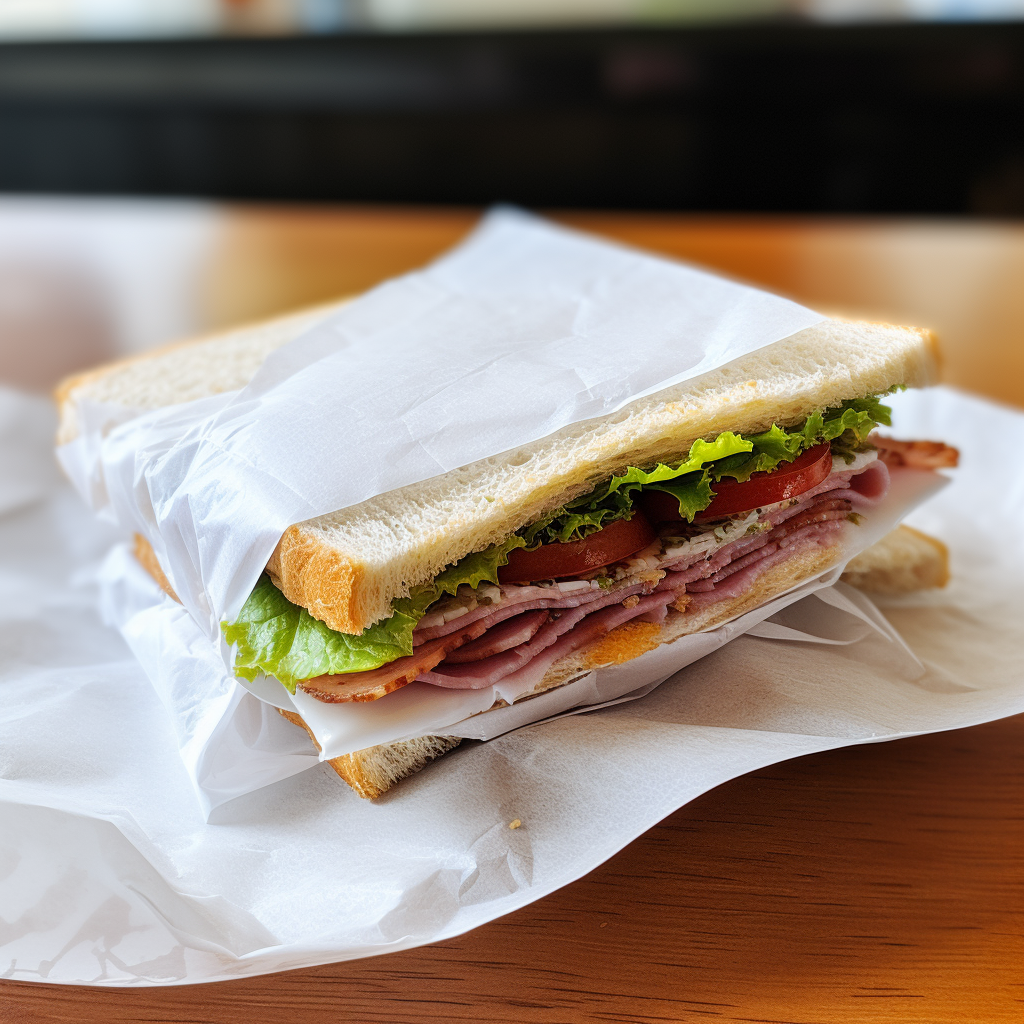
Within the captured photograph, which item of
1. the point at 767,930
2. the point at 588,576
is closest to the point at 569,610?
the point at 588,576

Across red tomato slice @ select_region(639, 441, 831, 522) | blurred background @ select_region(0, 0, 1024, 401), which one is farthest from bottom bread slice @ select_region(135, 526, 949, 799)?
blurred background @ select_region(0, 0, 1024, 401)

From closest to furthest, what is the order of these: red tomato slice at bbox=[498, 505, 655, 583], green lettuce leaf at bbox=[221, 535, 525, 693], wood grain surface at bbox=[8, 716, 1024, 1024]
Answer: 1. wood grain surface at bbox=[8, 716, 1024, 1024]
2. green lettuce leaf at bbox=[221, 535, 525, 693]
3. red tomato slice at bbox=[498, 505, 655, 583]

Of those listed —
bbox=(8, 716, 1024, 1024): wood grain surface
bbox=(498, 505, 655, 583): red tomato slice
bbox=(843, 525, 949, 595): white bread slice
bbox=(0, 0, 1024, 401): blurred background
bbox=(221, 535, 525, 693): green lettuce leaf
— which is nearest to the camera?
bbox=(8, 716, 1024, 1024): wood grain surface

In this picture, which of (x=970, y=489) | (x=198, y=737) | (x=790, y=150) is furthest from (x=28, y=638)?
(x=790, y=150)

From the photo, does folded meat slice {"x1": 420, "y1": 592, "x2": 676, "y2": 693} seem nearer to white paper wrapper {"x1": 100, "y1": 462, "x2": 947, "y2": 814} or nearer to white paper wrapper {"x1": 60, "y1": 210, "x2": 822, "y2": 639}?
white paper wrapper {"x1": 100, "y1": 462, "x2": 947, "y2": 814}

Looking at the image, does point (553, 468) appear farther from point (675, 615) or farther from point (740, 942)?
point (740, 942)

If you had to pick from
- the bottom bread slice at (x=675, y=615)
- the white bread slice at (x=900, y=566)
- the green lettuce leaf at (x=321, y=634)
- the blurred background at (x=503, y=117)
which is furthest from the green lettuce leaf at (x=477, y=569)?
the blurred background at (x=503, y=117)

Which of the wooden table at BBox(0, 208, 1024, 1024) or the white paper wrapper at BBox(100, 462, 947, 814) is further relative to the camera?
the white paper wrapper at BBox(100, 462, 947, 814)
